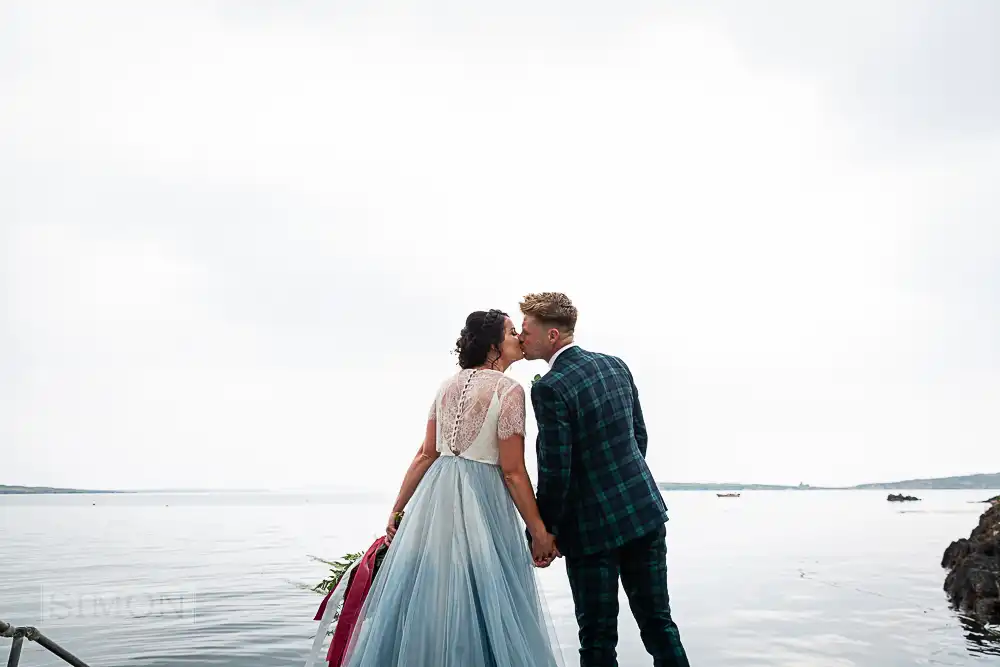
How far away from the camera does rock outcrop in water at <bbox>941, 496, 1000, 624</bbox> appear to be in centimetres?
1455

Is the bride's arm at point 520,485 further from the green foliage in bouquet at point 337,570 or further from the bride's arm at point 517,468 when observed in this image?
the green foliage in bouquet at point 337,570

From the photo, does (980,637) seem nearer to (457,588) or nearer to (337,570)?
(337,570)

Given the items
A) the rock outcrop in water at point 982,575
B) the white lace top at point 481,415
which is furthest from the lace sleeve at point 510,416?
the rock outcrop in water at point 982,575

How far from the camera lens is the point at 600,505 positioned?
484cm

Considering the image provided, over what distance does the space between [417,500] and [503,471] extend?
0.56 metres

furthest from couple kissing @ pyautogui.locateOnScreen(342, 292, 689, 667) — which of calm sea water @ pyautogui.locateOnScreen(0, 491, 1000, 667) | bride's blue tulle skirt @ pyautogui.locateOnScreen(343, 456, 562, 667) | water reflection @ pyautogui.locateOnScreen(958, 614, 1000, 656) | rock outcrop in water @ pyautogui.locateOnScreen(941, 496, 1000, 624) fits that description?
rock outcrop in water @ pyautogui.locateOnScreen(941, 496, 1000, 624)

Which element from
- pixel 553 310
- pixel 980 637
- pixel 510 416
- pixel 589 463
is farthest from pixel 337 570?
pixel 980 637

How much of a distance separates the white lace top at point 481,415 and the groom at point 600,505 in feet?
0.59

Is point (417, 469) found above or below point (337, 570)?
above

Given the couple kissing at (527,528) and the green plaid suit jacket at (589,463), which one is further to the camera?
the green plaid suit jacket at (589,463)

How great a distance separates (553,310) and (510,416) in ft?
2.34

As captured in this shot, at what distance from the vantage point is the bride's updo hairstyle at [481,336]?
17.2 ft

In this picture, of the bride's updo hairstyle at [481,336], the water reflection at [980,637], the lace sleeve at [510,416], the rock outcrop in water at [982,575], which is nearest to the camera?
the lace sleeve at [510,416]

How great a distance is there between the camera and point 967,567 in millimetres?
16219
